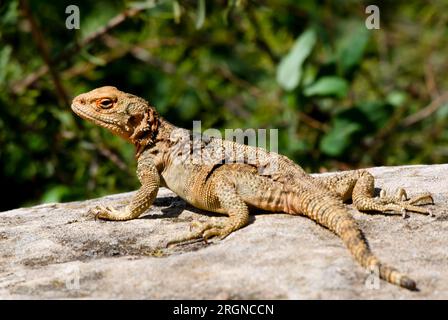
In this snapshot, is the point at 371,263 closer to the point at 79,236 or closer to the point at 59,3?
the point at 79,236

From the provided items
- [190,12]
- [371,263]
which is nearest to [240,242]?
[371,263]

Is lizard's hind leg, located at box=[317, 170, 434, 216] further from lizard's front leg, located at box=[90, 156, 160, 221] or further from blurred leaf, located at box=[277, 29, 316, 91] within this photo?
blurred leaf, located at box=[277, 29, 316, 91]

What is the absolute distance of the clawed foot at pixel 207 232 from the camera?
498 cm

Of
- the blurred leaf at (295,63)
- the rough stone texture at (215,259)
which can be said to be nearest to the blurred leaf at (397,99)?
the blurred leaf at (295,63)

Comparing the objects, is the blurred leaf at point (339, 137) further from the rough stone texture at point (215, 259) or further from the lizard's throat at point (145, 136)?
the lizard's throat at point (145, 136)

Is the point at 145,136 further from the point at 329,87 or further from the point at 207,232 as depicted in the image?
the point at 329,87

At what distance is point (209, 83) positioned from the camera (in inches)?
407

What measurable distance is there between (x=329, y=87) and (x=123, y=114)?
3.09 m

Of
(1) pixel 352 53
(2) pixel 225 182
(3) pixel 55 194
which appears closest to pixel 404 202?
(2) pixel 225 182

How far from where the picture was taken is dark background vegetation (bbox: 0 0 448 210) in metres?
8.47

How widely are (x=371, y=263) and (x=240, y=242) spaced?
0.96 meters

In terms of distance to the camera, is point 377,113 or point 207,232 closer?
point 207,232

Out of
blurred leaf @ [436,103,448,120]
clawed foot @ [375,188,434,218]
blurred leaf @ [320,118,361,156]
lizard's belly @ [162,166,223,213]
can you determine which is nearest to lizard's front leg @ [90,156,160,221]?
lizard's belly @ [162,166,223,213]

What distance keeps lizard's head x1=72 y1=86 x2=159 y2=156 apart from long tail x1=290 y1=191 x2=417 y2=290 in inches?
66.8
